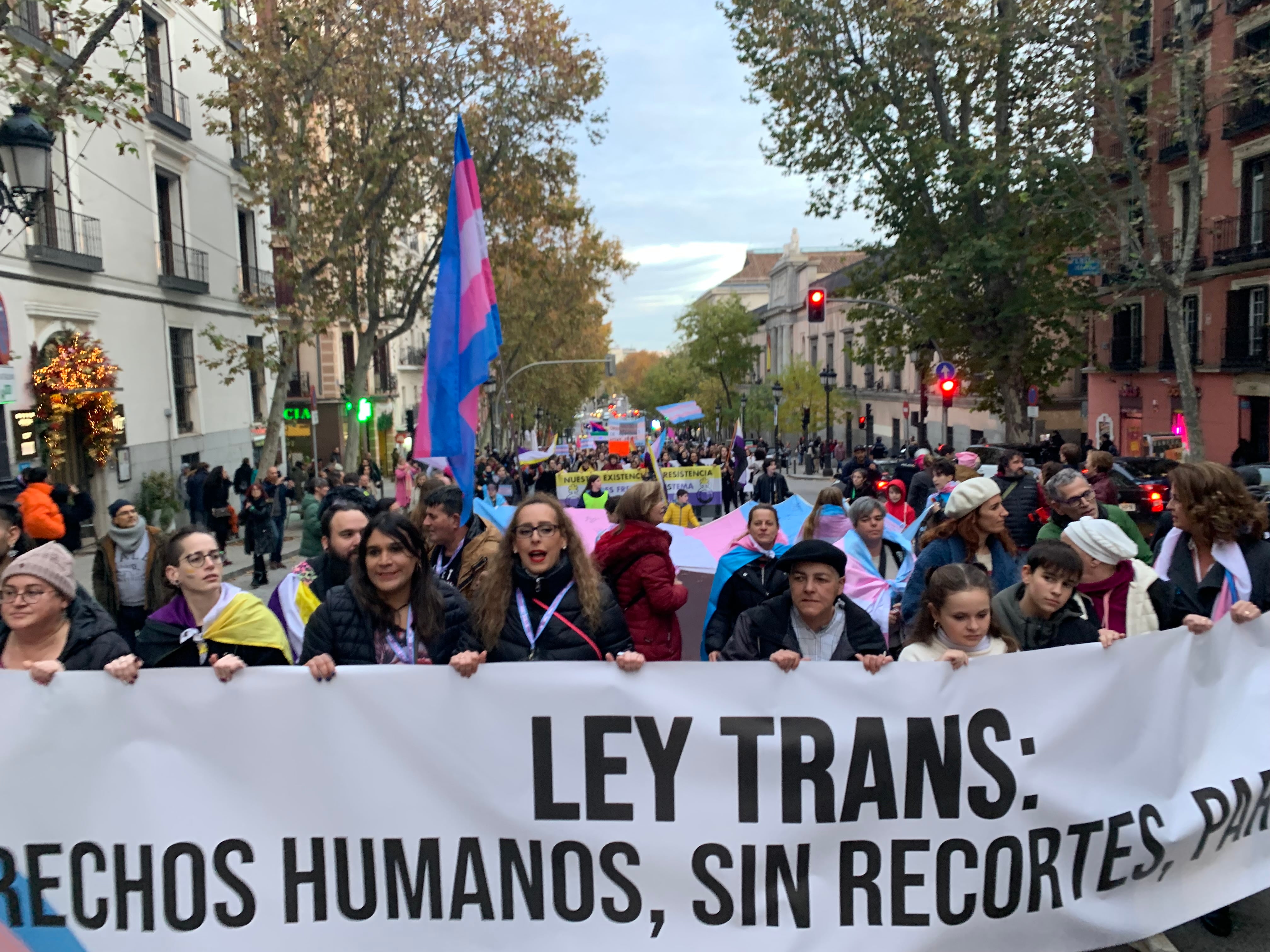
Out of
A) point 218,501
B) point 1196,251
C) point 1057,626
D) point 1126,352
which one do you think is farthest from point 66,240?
point 1126,352

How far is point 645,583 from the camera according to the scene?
4547 mm

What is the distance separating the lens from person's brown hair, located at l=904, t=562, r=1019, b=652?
368cm

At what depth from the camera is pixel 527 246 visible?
29578mm

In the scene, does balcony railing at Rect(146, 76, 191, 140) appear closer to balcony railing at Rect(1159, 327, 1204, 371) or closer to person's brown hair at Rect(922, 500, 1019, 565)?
person's brown hair at Rect(922, 500, 1019, 565)

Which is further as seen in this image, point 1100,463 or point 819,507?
point 1100,463

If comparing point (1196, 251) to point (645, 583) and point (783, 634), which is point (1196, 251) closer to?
point (645, 583)

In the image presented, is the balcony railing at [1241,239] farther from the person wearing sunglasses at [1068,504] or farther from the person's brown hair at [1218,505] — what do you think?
the person's brown hair at [1218,505]

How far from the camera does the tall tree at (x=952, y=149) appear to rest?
21625 mm

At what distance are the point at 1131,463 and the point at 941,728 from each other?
13.5 meters

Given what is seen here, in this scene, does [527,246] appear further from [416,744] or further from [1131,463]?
[416,744]

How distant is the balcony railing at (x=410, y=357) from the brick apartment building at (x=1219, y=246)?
3438 centimetres

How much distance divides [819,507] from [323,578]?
3.07m

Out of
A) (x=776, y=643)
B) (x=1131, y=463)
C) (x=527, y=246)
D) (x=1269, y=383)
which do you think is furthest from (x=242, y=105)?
(x=1269, y=383)

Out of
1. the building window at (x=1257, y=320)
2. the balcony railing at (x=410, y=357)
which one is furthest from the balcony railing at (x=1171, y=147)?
the balcony railing at (x=410, y=357)
